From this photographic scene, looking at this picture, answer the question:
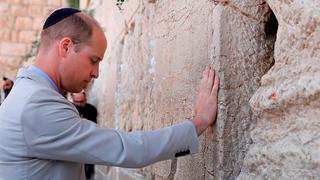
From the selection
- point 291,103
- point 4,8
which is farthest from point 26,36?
point 291,103

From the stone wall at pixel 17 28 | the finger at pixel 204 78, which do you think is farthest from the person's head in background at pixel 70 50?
the stone wall at pixel 17 28

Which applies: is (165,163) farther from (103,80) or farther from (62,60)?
(103,80)

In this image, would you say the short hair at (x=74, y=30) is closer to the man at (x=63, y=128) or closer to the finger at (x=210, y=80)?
the man at (x=63, y=128)

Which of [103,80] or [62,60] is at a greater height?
[62,60]

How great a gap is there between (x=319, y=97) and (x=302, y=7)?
0.27 m

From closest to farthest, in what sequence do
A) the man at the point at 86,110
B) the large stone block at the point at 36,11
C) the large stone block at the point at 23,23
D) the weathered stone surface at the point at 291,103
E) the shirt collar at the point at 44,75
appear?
1. the weathered stone surface at the point at 291,103
2. the shirt collar at the point at 44,75
3. the man at the point at 86,110
4. the large stone block at the point at 23,23
5. the large stone block at the point at 36,11

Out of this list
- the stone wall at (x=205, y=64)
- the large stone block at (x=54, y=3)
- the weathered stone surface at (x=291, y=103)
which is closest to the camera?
the weathered stone surface at (x=291, y=103)

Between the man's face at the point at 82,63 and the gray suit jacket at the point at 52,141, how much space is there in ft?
0.32

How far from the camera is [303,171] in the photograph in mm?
1337

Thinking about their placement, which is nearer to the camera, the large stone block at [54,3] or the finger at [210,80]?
the finger at [210,80]

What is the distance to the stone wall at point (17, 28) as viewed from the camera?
11617 mm

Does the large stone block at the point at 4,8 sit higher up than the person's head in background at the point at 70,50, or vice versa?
the person's head in background at the point at 70,50

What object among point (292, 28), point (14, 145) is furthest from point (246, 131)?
point (14, 145)

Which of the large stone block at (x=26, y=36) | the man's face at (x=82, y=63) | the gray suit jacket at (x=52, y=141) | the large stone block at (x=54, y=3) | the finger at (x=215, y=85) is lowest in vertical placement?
the large stone block at (x=26, y=36)
